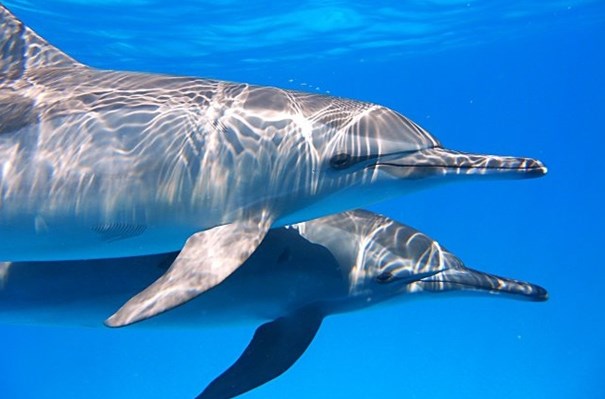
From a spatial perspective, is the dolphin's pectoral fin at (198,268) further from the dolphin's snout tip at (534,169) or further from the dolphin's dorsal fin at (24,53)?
the dolphin's dorsal fin at (24,53)

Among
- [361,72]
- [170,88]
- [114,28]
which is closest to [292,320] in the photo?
[170,88]

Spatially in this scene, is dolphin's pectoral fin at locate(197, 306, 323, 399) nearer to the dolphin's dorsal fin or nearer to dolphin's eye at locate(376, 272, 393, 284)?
dolphin's eye at locate(376, 272, 393, 284)

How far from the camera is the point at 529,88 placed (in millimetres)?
74688

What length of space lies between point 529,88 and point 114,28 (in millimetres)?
59049

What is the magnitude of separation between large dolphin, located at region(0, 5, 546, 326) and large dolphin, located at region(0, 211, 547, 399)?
121 centimetres

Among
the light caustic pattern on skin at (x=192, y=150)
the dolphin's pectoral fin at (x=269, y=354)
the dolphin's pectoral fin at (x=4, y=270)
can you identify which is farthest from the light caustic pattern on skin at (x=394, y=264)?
the dolphin's pectoral fin at (x=4, y=270)

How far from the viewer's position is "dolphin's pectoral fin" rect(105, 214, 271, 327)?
4.18 metres

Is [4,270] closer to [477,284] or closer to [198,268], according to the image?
[198,268]

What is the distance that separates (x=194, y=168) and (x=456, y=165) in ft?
6.01

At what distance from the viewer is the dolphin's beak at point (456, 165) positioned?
4.56 meters

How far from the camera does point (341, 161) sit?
477cm

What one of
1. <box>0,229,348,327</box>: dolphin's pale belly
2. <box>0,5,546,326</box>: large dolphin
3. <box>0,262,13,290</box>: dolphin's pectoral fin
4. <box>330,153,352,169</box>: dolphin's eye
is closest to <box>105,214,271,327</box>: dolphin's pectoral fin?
<box>0,5,546,326</box>: large dolphin

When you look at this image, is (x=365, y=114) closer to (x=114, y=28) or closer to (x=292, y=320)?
(x=292, y=320)

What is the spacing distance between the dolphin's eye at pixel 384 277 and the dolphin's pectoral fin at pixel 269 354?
662 mm
